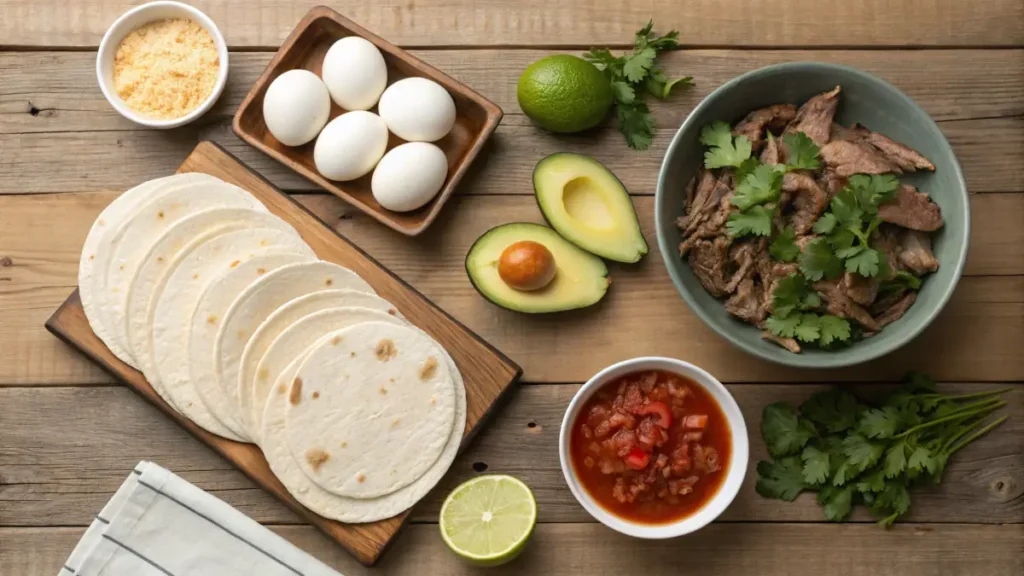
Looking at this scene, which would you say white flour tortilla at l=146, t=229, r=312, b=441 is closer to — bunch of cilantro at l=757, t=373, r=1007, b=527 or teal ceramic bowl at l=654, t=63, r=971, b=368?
teal ceramic bowl at l=654, t=63, r=971, b=368

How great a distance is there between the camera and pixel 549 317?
109 inches

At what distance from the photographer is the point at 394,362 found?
2643 millimetres

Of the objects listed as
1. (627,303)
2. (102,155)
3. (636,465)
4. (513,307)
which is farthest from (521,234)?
(102,155)

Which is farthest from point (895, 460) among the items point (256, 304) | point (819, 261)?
point (256, 304)

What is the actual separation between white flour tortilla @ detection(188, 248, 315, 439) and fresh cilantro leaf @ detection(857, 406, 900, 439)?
68.9 inches

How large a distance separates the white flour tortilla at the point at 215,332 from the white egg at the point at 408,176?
1.24 ft

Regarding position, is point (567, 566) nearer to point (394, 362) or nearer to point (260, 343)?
point (394, 362)

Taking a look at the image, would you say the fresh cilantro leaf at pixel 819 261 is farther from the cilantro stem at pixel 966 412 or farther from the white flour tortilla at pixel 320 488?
the white flour tortilla at pixel 320 488

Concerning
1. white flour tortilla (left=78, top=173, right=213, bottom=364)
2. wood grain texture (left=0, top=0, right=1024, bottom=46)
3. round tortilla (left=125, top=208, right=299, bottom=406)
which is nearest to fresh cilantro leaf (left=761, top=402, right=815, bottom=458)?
wood grain texture (left=0, top=0, right=1024, bottom=46)

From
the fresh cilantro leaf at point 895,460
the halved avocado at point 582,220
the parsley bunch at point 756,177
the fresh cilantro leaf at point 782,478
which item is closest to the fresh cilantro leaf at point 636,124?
the halved avocado at point 582,220

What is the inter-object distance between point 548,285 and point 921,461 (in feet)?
3.85

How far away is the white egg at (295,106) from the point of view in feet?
8.69

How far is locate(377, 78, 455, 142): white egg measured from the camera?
2.65 m

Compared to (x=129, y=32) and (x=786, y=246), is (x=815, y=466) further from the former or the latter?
(x=129, y=32)
